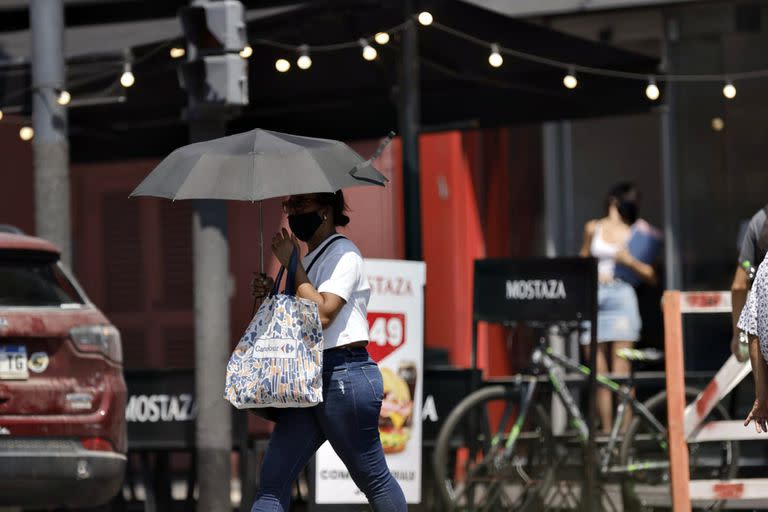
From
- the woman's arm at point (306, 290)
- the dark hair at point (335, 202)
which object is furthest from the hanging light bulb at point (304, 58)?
the woman's arm at point (306, 290)

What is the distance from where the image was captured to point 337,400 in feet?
19.7

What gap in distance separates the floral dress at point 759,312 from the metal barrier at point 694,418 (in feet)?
7.21

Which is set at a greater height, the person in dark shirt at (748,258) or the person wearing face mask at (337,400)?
the person in dark shirt at (748,258)

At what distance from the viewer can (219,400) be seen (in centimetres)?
893

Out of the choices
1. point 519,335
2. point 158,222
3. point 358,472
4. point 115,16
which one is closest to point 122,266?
point 158,222

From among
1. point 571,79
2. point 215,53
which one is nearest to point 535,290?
point 571,79

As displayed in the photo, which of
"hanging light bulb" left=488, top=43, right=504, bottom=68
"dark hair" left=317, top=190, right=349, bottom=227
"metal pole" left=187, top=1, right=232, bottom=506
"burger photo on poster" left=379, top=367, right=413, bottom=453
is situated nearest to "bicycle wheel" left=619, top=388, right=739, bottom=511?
"burger photo on poster" left=379, top=367, right=413, bottom=453

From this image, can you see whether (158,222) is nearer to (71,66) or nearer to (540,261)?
(71,66)

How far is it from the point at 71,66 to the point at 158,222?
3583 mm

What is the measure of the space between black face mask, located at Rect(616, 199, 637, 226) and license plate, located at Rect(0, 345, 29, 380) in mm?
4955

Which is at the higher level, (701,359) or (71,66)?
(71,66)

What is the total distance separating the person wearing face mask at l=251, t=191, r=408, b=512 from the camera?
6.01m

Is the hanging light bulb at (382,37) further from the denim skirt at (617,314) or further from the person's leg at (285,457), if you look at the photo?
the person's leg at (285,457)

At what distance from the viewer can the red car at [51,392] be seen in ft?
25.8
